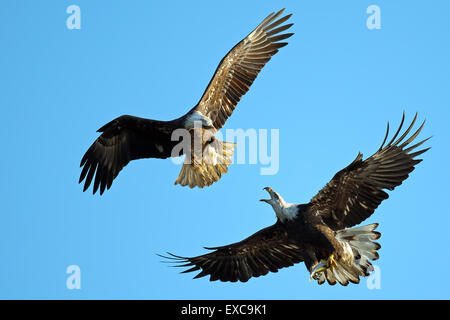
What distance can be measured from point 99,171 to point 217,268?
2.45m

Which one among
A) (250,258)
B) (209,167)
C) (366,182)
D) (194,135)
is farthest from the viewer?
(209,167)

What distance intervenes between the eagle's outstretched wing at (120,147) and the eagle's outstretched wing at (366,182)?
2934mm

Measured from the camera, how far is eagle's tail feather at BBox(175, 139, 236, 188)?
38.1 ft

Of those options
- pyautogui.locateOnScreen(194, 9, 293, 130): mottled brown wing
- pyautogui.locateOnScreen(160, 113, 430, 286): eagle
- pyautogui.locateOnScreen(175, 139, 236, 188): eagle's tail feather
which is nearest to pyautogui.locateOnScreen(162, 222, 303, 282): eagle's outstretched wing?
pyautogui.locateOnScreen(160, 113, 430, 286): eagle

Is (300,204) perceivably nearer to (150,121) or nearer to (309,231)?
(309,231)

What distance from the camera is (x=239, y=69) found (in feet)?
39.3

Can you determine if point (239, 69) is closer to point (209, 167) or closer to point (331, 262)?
point (209, 167)

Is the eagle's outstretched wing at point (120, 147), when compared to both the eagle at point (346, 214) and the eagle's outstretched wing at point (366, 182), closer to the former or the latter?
the eagle at point (346, 214)

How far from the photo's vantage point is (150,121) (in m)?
11.1

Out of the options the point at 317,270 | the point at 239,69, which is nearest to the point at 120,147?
the point at 239,69

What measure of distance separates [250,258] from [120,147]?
2743 millimetres

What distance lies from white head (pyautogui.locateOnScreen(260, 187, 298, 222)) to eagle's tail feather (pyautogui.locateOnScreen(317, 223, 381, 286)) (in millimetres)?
611

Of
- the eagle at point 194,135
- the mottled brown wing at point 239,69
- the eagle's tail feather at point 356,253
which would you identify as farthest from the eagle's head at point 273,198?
the mottled brown wing at point 239,69

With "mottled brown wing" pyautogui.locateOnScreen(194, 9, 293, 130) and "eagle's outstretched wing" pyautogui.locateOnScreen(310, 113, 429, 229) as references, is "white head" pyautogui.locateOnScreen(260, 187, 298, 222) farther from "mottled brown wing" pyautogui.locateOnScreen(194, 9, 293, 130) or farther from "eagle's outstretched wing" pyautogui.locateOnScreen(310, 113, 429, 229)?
"mottled brown wing" pyautogui.locateOnScreen(194, 9, 293, 130)
